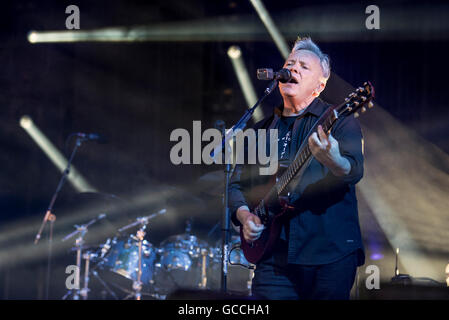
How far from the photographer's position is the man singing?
2.24 m

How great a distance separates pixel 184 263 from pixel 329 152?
13.2ft

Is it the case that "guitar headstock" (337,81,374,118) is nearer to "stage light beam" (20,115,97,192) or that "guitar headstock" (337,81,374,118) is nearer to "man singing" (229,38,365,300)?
"man singing" (229,38,365,300)

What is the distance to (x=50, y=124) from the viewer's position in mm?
6781

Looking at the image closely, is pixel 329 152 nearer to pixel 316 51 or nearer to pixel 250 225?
pixel 250 225

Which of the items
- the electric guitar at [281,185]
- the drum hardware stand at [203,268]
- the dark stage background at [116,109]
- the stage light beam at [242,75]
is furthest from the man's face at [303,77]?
the stage light beam at [242,75]

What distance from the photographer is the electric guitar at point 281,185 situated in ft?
7.50

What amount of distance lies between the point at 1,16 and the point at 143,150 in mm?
2580

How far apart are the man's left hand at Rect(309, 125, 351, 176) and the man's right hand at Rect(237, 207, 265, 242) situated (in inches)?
21.9

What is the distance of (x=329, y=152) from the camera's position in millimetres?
2166

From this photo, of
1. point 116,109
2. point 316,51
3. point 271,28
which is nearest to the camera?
point 316,51

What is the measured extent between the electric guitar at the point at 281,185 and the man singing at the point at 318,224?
1.4 inches

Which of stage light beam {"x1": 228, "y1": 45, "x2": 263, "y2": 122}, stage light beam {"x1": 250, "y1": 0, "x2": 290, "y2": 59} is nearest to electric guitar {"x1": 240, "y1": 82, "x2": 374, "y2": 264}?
stage light beam {"x1": 250, "y1": 0, "x2": 290, "y2": 59}

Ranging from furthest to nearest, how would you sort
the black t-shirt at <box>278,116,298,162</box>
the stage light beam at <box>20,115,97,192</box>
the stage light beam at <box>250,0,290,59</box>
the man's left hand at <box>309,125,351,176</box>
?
the stage light beam at <box>20,115,97,192</box>, the stage light beam at <box>250,0,290,59</box>, the black t-shirt at <box>278,116,298,162</box>, the man's left hand at <box>309,125,351,176</box>

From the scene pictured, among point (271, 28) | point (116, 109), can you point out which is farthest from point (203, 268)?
point (271, 28)
